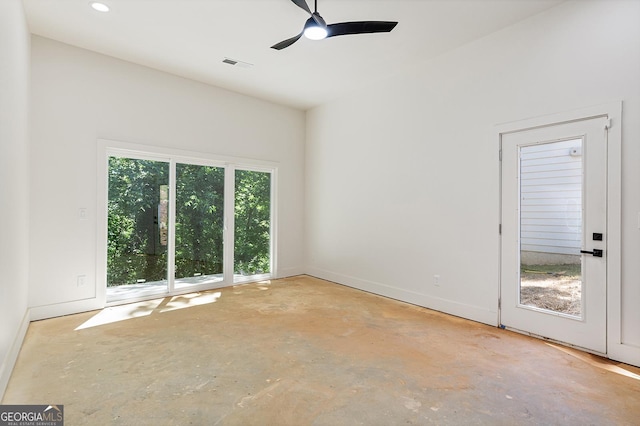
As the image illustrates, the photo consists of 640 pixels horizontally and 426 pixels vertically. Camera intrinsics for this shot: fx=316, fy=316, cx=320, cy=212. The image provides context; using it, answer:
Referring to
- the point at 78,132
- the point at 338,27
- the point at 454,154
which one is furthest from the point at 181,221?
the point at 454,154

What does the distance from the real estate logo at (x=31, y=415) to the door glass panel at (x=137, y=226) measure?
8.06ft

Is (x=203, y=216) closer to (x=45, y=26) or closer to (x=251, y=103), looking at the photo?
(x=251, y=103)

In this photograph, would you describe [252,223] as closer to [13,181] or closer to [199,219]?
[199,219]

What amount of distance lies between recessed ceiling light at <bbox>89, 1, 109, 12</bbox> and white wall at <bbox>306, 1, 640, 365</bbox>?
3.58 metres

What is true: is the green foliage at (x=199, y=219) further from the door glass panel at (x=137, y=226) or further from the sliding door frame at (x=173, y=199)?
the door glass panel at (x=137, y=226)

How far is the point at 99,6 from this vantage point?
3.22 metres

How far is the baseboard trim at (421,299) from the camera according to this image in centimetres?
374

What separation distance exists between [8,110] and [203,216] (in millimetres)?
2925

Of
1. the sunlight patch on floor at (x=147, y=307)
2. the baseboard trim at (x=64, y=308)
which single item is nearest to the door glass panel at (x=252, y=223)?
the sunlight patch on floor at (x=147, y=307)

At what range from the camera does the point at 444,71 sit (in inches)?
164

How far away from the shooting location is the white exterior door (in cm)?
294

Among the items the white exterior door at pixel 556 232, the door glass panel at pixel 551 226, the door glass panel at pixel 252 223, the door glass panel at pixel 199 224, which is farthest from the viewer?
the door glass panel at pixel 252 223

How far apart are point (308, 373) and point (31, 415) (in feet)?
5.98

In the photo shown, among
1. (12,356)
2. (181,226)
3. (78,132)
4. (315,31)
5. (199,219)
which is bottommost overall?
(12,356)
